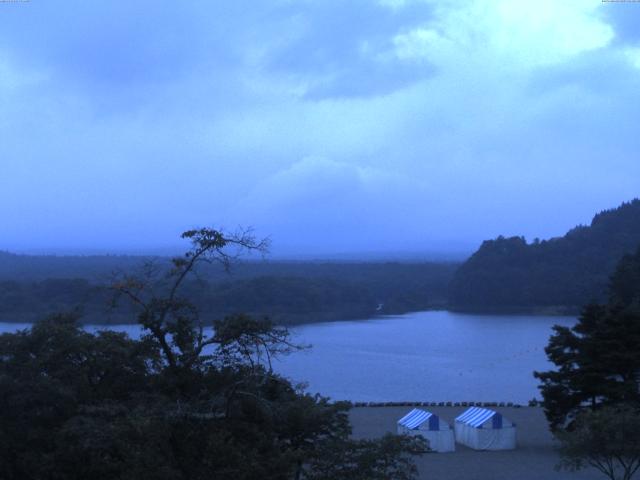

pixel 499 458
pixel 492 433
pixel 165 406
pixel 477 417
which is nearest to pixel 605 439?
pixel 499 458

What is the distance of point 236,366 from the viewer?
6152 millimetres

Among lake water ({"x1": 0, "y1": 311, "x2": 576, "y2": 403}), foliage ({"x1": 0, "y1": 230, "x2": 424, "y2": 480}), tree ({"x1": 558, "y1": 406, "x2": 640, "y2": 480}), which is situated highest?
foliage ({"x1": 0, "y1": 230, "x2": 424, "y2": 480})

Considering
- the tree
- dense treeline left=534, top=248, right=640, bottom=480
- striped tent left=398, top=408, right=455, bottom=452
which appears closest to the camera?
the tree

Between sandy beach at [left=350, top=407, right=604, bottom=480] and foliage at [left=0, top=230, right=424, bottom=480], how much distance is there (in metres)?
4.09

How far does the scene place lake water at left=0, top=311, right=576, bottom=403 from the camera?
62.9 feet

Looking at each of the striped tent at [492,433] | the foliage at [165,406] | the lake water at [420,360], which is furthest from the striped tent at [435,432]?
the foliage at [165,406]

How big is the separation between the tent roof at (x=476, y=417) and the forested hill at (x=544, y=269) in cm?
3043

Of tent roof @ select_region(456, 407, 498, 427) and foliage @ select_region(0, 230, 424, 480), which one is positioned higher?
foliage @ select_region(0, 230, 424, 480)

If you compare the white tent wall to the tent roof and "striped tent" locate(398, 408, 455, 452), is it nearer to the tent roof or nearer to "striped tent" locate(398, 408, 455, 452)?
"striped tent" locate(398, 408, 455, 452)

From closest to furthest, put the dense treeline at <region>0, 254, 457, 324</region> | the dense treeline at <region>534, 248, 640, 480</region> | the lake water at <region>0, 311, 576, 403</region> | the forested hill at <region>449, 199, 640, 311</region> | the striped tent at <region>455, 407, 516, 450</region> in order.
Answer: the dense treeline at <region>534, 248, 640, 480</region>
the striped tent at <region>455, 407, 516, 450</region>
the lake water at <region>0, 311, 576, 403</region>
the dense treeline at <region>0, 254, 457, 324</region>
the forested hill at <region>449, 199, 640, 311</region>

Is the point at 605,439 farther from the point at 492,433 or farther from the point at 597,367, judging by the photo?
the point at 492,433

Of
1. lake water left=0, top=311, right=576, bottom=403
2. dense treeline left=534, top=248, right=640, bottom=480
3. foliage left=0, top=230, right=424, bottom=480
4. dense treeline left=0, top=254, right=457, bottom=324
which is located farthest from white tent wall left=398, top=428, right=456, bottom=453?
foliage left=0, top=230, right=424, bottom=480

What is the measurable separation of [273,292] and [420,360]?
12.8 m

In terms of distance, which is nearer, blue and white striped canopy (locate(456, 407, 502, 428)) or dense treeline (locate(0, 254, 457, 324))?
blue and white striped canopy (locate(456, 407, 502, 428))
